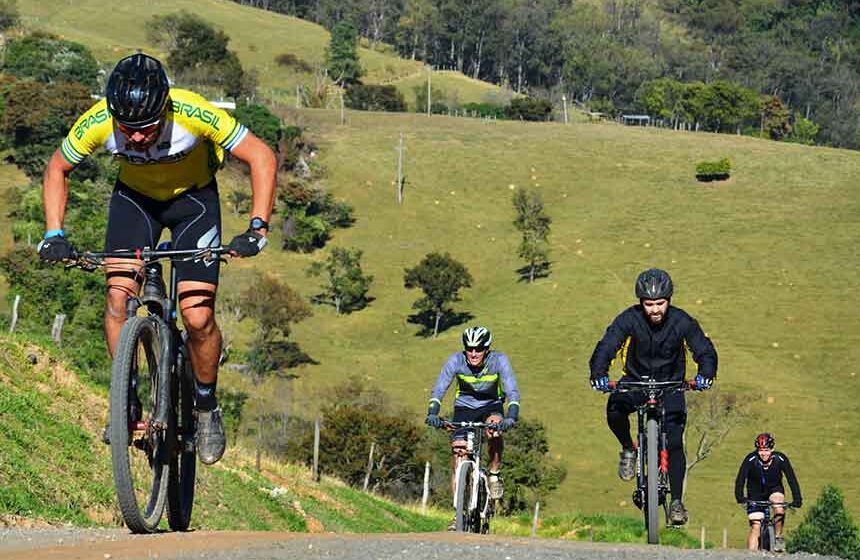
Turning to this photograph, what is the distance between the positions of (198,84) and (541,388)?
6631 cm

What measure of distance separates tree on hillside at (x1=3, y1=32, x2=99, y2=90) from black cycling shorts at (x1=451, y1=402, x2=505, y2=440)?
104154mm

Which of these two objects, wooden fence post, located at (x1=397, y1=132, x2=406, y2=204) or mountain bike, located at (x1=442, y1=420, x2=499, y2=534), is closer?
mountain bike, located at (x1=442, y1=420, x2=499, y2=534)

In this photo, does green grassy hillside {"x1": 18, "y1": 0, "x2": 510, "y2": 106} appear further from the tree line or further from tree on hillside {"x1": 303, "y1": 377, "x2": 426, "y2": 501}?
tree on hillside {"x1": 303, "y1": 377, "x2": 426, "y2": 501}

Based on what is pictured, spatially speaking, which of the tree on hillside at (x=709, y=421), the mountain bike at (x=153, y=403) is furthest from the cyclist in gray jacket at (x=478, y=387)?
the tree on hillside at (x=709, y=421)

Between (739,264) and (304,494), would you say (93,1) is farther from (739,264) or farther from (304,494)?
(304,494)

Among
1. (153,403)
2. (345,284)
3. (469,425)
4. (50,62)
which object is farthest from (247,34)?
(153,403)

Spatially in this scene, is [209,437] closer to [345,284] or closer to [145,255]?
[145,255]

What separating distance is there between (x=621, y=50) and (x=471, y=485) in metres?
163

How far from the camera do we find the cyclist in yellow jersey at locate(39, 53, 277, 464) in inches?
352

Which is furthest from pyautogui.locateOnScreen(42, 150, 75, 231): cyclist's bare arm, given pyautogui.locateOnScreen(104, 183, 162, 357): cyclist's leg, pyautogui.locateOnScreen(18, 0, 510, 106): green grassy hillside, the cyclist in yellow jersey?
pyautogui.locateOnScreen(18, 0, 510, 106): green grassy hillside

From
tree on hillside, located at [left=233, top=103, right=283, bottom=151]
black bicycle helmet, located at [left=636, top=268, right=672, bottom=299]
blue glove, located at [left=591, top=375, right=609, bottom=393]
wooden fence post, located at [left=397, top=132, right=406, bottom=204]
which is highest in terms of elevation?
tree on hillside, located at [left=233, top=103, right=283, bottom=151]

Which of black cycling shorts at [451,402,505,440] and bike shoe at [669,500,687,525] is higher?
black cycling shorts at [451,402,505,440]

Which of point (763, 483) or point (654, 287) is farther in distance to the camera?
point (763, 483)

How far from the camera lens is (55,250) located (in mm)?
8617
